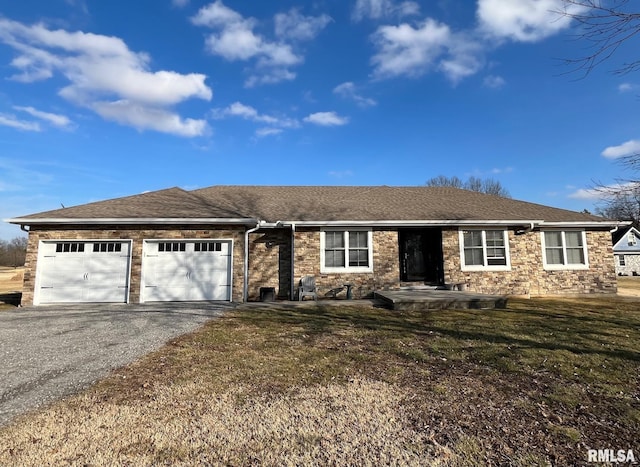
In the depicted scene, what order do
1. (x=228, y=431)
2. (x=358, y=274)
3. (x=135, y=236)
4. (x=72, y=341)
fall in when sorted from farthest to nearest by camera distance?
(x=358, y=274), (x=135, y=236), (x=72, y=341), (x=228, y=431)

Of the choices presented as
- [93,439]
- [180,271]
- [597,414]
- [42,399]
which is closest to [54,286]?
[180,271]

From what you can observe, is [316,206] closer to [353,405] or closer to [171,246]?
[171,246]

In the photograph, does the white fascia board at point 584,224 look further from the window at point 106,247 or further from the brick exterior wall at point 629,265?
the brick exterior wall at point 629,265

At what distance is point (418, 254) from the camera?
14250 millimetres

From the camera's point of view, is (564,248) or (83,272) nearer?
A: (83,272)

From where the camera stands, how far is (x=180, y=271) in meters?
12.1

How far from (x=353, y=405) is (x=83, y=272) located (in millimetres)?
11588

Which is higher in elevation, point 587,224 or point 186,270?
point 587,224

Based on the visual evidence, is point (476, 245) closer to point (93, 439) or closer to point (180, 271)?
point (180, 271)

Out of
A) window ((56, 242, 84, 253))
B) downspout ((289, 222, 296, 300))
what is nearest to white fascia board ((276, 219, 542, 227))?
downspout ((289, 222, 296, 300))

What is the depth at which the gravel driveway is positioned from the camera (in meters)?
4.35

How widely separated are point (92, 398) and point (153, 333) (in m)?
3.38

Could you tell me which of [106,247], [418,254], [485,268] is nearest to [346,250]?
[418,254]

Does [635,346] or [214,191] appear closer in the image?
[635,346]
